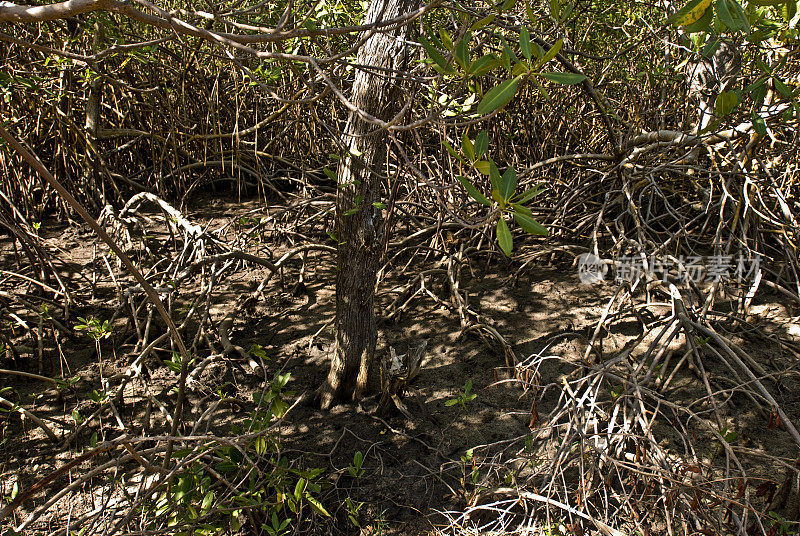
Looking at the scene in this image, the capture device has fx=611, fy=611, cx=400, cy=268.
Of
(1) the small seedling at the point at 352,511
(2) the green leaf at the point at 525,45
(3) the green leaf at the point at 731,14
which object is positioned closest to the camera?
(3) the green leaf at the point at 731,14

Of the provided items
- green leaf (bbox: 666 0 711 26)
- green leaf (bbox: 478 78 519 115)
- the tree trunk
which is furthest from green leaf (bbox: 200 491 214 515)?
green leaf (bbox: 666 0 711 26)

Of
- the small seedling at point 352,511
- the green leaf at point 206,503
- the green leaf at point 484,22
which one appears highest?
the green leaf at point 484,22

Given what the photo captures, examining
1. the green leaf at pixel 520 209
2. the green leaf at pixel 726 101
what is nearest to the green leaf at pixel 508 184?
the green leaf at pixel 520 209

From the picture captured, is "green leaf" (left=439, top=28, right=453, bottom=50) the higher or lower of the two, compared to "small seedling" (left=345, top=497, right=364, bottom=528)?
higher

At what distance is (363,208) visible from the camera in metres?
2.27

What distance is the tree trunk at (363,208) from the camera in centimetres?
209

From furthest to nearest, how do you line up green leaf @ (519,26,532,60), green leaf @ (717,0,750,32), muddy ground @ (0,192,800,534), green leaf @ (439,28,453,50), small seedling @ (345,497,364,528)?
1. muddy ground @ (0,192,800,534)
2. small seedling @ (345,497,364,528)
3. green leaf @ (439,28,453,50)
4. green leaf @ (519,26,532,60)
5. green leaf @ (717,0,750,32)

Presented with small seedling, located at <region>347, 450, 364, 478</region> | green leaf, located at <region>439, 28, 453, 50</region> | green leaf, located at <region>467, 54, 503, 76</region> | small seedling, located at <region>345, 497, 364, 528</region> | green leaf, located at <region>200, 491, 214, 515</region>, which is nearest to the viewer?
green leaf, located at <region>467, 54, 503, 76</region>

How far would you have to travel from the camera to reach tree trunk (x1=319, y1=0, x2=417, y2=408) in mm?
2086

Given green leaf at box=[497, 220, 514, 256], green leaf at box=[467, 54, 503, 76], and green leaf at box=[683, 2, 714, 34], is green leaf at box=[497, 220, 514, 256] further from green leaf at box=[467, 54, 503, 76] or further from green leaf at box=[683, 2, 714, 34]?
green leaf at box=[683, 2, 714, 34]

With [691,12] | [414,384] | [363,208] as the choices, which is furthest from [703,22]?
[414,384]

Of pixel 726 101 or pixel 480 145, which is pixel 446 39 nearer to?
pixel 480 145

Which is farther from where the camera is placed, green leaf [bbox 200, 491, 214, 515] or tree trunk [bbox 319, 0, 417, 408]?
tree trunk [bbox 319, 0, 417, 408]

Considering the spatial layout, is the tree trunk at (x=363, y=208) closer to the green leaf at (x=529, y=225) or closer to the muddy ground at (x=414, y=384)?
the muddy ground at (x=414, y=384)
